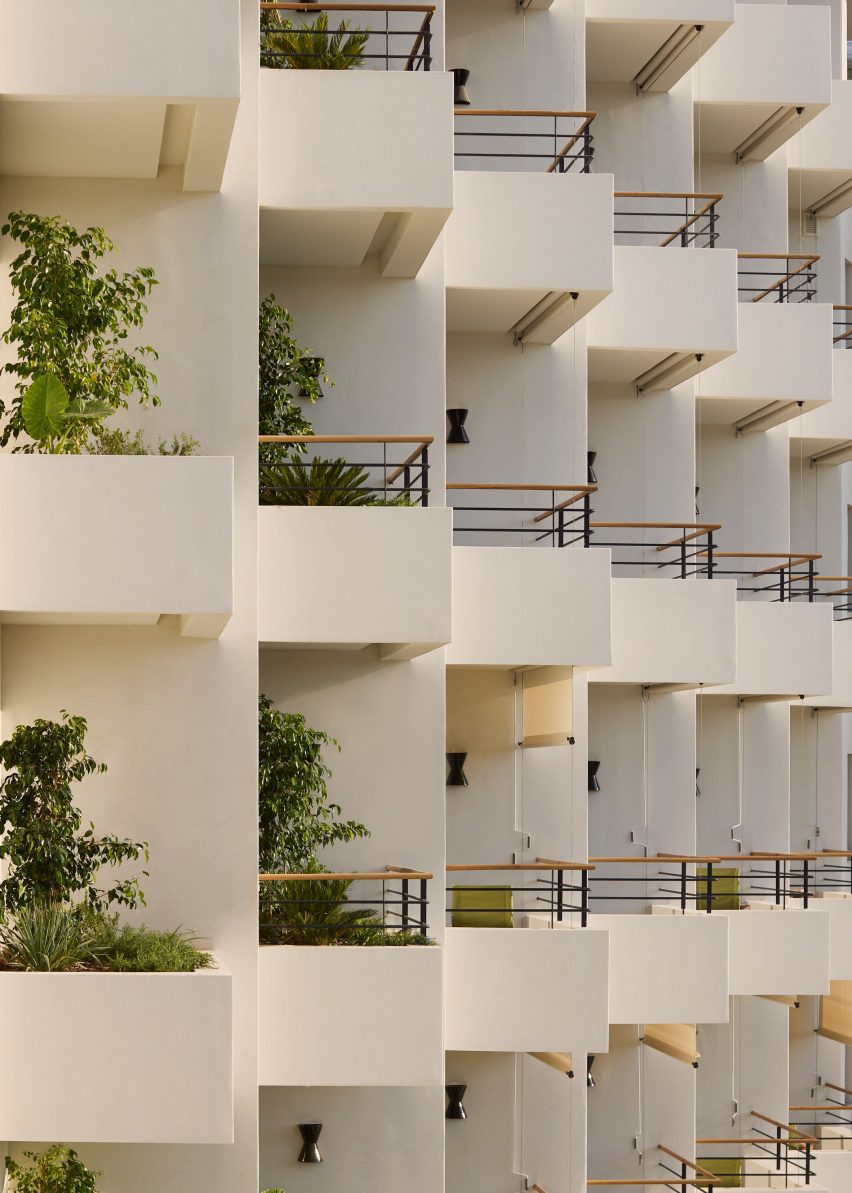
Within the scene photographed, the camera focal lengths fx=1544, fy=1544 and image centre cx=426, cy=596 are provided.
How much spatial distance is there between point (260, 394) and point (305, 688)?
2270 millimetres

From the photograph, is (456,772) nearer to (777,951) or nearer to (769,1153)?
(777,951)

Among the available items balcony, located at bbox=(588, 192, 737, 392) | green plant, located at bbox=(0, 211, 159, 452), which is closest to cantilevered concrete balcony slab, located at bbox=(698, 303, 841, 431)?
balcony, located at bbox=(588, 192, 737, 392)

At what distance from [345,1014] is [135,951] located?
67.8 inches

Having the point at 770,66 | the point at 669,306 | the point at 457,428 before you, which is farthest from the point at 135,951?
the point at 770,66

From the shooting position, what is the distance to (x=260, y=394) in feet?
36.8

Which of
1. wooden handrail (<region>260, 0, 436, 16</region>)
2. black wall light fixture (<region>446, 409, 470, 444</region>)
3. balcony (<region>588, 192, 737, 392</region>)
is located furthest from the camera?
balcony (<region>588, 192, 737, 392</region>)

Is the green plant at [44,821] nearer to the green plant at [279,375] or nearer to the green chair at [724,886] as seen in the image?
the green plant at [279,375]

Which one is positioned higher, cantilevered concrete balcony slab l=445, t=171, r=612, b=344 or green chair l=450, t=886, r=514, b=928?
cantilevered concrete balcony slab l=445, t=171, r=612, b=344

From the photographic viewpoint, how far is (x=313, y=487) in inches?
428

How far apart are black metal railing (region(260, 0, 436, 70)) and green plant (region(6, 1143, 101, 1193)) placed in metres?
7.71

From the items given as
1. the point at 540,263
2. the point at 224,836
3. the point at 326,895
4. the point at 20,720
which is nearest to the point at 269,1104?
the point at 326,895

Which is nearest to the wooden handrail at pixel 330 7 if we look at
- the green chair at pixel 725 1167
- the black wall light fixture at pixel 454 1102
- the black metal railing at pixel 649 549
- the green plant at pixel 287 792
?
the green plant at pixel 287 792

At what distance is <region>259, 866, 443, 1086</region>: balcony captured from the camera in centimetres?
1021

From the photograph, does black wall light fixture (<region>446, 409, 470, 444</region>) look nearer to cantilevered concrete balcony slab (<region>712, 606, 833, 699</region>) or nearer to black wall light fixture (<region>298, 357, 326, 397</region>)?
black wall light fixture (<region>298, 357, 326, 397</region>)
